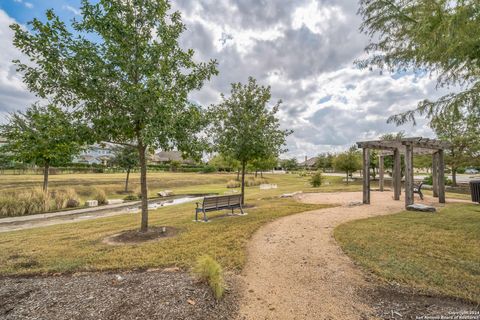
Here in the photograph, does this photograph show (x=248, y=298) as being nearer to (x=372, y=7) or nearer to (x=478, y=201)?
(x=372, y=7)

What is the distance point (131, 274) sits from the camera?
4324 mm

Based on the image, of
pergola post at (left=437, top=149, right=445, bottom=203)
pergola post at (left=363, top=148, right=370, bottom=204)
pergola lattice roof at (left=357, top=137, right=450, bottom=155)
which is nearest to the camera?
pergola lattice roof at (left=357, top=137, right=450, bottom=155)

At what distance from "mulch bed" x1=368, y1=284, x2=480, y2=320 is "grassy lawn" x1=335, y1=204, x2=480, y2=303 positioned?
211 mm

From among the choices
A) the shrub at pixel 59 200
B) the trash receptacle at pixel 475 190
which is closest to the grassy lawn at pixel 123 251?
the shrub at pixel 59 200

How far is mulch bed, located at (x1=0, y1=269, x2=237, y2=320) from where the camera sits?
123 inches

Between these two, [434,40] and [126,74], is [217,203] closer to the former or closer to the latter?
[126,74]

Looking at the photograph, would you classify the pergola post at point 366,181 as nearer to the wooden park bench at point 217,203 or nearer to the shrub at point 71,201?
the wooden park bench at point 217,203

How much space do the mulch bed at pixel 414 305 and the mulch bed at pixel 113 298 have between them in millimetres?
2115

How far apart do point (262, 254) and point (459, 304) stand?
10.8ft

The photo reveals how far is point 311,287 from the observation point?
376 centimetres

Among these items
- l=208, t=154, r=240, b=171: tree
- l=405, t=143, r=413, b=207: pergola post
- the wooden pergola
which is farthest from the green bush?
l=405, t=143, r=413, b=207: pergola post

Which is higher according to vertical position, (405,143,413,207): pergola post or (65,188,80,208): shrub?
(405,143,413,207): pergola post

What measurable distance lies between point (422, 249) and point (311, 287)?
3.22m

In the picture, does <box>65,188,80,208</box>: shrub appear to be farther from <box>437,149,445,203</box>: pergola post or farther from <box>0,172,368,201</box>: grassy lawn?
<box>437,149,445,203</box>: pergola post
